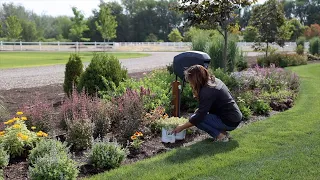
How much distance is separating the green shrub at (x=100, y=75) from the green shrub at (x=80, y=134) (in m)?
2.67

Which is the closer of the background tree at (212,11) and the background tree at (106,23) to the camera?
the background tree at (212,11)

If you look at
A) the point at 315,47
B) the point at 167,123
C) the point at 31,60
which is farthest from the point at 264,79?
the point at 315,47

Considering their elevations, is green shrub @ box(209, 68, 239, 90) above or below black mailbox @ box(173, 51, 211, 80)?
below

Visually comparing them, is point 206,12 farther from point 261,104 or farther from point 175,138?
point 175,138

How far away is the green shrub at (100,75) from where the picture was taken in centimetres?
771

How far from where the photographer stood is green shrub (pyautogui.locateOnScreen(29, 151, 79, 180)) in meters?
3.60

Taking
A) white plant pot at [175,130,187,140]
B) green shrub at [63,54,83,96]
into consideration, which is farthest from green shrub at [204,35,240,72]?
white plant pot at [175,130,187,140]

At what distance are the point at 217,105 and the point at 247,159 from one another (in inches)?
36.6

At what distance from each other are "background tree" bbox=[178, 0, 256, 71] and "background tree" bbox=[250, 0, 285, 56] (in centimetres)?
948

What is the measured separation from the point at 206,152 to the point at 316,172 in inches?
53.6

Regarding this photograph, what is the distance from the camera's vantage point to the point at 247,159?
14.6ft

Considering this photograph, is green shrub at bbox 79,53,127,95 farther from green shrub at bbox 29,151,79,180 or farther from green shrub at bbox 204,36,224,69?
green shrub at bbox 204,36,224,69

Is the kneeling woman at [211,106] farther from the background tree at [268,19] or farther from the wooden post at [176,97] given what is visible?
the background tree at [268,19]

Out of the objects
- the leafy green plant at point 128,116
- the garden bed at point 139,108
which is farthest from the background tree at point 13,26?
the leafy green plant at point 128,116
